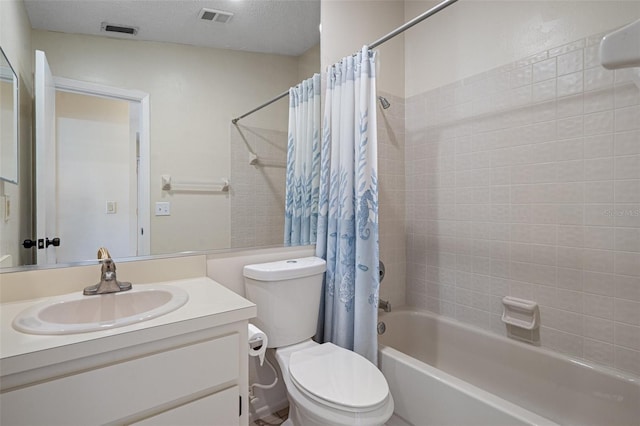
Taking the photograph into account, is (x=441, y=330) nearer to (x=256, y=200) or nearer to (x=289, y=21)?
Answer: (x=256, y=200)

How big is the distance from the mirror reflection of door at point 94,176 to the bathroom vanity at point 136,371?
0.29 meters

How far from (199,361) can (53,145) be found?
93cm

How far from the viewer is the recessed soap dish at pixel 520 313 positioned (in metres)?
1.67

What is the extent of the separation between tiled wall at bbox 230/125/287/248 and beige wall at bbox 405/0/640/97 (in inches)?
45.3

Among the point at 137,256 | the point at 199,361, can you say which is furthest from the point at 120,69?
the point at 199,361

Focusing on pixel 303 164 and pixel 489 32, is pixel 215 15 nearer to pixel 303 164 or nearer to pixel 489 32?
pixel 303 164

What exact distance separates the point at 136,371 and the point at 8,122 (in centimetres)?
95

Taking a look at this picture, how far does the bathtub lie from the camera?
1.27 metres

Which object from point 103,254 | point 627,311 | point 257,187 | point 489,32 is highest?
point 489,32

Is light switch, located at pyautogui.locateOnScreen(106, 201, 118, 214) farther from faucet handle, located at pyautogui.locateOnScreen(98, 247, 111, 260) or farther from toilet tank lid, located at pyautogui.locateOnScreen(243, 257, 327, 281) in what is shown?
toilet tank lid, located at pyautogui.locateOnScreen(243, 257, 327, 281)

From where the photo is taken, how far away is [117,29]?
129 cm

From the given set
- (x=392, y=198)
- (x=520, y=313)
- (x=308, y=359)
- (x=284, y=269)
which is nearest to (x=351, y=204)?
(x=284, y=269)

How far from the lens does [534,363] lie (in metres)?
1.64

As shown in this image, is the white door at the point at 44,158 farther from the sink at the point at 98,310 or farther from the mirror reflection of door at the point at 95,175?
the sink at the point at 98,310
